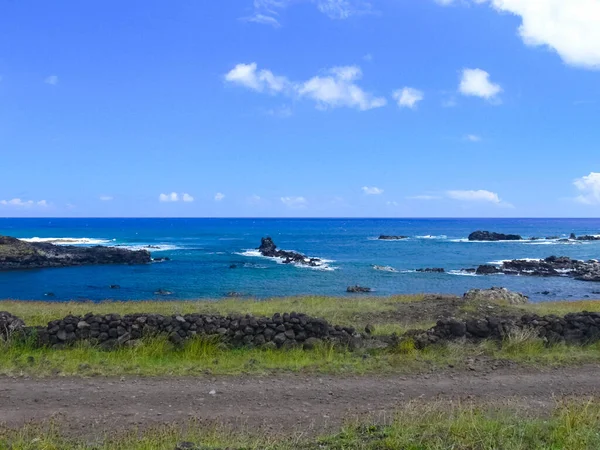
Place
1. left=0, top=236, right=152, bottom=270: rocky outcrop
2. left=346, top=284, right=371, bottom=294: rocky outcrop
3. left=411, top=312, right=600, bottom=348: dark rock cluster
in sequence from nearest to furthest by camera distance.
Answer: left=411, top=312, right=600, bottom=348: dark rock cluster
left=346, top=284, right=371, bottom=294: rocky outcrop
left=0, top=236, right=152, bottom=270: rocky outcrop

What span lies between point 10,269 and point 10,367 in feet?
174

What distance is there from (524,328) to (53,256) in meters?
59.8

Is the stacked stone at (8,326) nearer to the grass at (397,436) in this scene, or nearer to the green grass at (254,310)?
the green grass at (254,310)

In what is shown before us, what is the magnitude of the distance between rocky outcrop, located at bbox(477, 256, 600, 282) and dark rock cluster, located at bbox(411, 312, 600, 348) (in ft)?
131

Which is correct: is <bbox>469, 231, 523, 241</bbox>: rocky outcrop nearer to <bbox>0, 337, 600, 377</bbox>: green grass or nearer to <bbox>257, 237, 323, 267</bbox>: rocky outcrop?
<bbox>257, 237, 323, 267</bbox>: rocky outcrop

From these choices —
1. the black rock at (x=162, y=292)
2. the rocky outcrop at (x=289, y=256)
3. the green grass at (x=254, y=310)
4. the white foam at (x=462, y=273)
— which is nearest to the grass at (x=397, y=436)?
the green grass at (x=254, y=310)

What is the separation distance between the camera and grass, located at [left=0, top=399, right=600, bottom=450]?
527 centimetres

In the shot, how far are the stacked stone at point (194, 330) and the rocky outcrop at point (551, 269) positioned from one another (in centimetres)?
4287

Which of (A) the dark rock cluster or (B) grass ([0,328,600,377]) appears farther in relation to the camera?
(A) the dark rock cluster

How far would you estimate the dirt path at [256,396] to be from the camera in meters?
6.77

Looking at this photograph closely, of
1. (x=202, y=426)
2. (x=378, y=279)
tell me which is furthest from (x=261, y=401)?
(x=378, y=279)

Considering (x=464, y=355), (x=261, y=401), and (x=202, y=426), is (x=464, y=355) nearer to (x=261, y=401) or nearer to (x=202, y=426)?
A: (x=261, y=401)

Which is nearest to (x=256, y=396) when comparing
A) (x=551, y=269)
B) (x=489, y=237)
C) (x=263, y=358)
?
(x=263, y=358)

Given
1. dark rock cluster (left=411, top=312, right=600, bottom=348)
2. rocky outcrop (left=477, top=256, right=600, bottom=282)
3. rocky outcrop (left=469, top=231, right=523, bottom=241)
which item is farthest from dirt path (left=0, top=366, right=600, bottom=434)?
rocky outcrop (left=469, top=231, right=523, bottom=241)
